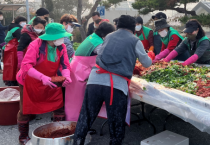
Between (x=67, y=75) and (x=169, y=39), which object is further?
(x=169, y=39)

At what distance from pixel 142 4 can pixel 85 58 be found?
9.27 meters

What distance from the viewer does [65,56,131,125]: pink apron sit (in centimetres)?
338

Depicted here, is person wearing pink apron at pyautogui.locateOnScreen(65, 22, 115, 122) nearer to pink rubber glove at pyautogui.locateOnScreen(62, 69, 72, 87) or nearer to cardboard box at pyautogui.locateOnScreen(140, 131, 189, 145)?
pink rubber glove at pyautogui.locateOnScreen(62, 69, 72, 87)

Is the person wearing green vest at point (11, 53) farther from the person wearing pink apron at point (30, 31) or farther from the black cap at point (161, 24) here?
the black cap at point (161, 24)

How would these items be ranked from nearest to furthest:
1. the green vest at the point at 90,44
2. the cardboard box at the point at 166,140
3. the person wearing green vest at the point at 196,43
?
the cardboard box at the point at 166,140
the green vest at the point at 90,44
the person wearing green vest at the point at 196,43

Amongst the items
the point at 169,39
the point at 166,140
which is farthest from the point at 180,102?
the point at 169,39

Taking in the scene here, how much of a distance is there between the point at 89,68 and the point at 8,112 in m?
1.56

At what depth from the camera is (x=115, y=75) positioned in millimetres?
2572

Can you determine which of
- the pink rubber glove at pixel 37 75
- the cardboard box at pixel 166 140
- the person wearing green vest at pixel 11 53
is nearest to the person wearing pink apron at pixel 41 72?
the pink rubber glove at pixel 37 75

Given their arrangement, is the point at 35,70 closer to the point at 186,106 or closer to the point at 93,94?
the point at 93,94

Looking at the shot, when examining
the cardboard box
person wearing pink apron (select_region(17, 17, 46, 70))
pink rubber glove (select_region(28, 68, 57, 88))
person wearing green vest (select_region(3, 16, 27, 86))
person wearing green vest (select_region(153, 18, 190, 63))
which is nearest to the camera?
the cardboard box

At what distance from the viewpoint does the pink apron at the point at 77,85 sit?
3.38m

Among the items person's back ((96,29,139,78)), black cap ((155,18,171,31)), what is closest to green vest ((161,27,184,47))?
black cap ((155,18,171,31))

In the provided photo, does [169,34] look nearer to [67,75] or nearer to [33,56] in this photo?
[67,75]
